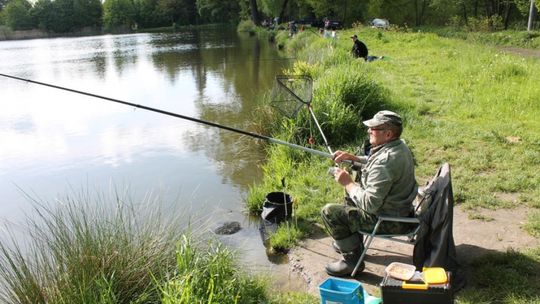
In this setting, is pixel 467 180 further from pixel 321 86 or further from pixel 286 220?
pixel 321 86

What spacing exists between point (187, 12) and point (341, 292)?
88.2 metres

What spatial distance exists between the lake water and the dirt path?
48cm

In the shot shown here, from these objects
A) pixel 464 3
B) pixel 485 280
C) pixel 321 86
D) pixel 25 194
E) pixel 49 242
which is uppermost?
pixel 464 3

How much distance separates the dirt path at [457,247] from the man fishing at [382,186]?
0.49 m

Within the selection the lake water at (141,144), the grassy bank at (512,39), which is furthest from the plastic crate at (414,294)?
the grassy bank at (512,39)

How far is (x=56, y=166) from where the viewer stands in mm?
8938

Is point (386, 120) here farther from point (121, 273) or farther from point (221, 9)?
point (221, 9)

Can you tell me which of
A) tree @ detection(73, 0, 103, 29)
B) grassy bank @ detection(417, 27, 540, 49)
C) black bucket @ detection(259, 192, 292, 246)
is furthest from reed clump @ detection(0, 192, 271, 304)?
tree @ detection(73, 0, 103, 29)

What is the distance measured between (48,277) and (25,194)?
4.74 metres

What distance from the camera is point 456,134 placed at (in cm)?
721

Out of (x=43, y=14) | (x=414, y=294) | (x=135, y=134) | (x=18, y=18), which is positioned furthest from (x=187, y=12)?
(x=414, y=294)

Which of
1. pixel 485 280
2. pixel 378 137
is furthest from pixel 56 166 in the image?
pixel 485 280

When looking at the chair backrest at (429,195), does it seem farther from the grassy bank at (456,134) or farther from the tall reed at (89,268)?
the tall reed at (89,268)

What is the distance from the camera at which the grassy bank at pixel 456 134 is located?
4.95 m
